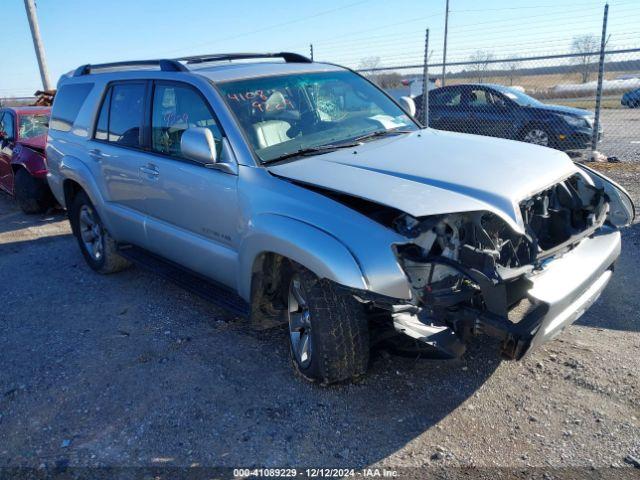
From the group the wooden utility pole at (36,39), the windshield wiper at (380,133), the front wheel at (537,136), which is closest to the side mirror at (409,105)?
the windshield wiper at (380,133)

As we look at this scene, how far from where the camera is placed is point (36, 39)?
15250 millimetres

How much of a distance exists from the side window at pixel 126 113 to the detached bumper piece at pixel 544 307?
3.12 m

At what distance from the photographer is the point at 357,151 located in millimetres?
3689

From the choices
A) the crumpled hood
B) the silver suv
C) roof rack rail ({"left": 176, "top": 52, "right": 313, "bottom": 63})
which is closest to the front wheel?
the silver suv

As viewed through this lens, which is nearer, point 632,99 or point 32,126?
point 32,126

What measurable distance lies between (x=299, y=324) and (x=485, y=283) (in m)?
1.23

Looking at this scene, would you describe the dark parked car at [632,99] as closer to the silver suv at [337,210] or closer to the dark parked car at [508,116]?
the dark parked car at [508,116]

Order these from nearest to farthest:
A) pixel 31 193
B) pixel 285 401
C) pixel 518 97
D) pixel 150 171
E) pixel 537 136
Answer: pixel 285 401
pixel 150 171
pixel 31 193
pixel 537 136
pixel 518 97

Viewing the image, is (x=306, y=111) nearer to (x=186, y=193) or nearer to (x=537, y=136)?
(x=186, y=193)

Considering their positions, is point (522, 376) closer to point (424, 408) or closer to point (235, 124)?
point (424, 408)

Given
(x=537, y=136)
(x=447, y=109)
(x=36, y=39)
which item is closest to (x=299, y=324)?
(x=537, y=136)

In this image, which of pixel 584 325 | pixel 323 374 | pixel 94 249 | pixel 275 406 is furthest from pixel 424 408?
pixel 94 249

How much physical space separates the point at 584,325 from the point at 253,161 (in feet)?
8.67

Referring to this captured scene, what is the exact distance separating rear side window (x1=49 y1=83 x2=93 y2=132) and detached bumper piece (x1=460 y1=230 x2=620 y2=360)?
436cm
